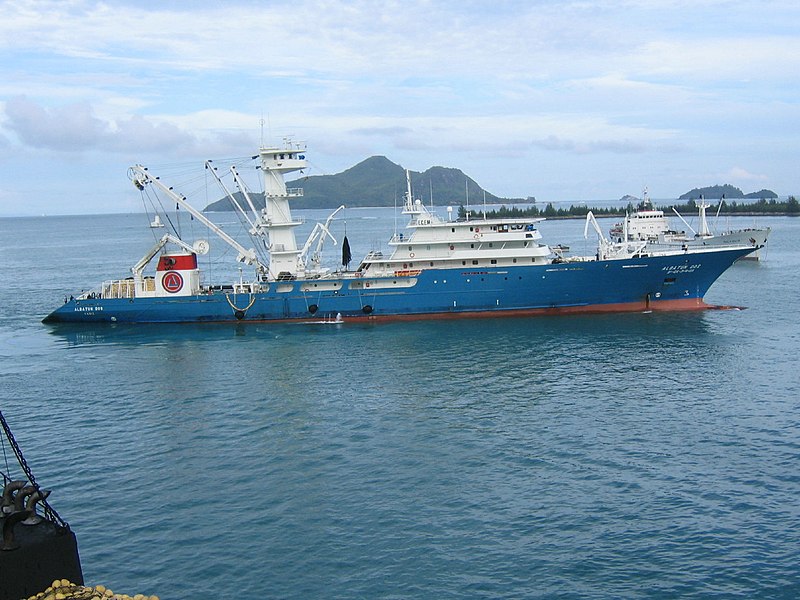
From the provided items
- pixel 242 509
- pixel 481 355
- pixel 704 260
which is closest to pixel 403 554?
pixel 242 509

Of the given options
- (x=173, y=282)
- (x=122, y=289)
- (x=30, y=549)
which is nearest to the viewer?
(x=30, y=549)

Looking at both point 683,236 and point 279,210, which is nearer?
point 279,210

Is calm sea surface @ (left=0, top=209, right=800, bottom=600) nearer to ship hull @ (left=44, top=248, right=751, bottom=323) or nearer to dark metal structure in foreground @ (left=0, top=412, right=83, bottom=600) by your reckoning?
dark metal structure in foreground @ (left=0, top=412, right=83, bottom=600)

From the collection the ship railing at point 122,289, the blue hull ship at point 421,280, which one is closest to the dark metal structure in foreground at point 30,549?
the blue hull ship at point 421,280

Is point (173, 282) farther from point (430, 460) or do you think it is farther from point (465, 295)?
point (430, 460)

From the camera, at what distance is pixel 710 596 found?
15.5 m

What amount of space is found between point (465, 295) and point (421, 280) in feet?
9.50

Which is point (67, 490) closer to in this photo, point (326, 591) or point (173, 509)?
point (173, 509)

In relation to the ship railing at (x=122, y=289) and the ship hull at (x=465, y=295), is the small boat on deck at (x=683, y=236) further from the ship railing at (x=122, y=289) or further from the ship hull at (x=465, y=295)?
the ship railing at (x=122, y=289)

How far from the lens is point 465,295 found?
4750cm

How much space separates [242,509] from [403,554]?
4.92m

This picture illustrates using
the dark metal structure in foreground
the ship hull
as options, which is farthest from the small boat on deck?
the dark metal structure in foreground

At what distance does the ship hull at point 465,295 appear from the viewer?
46.7m

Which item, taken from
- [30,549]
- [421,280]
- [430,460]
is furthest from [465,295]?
[30,549]
